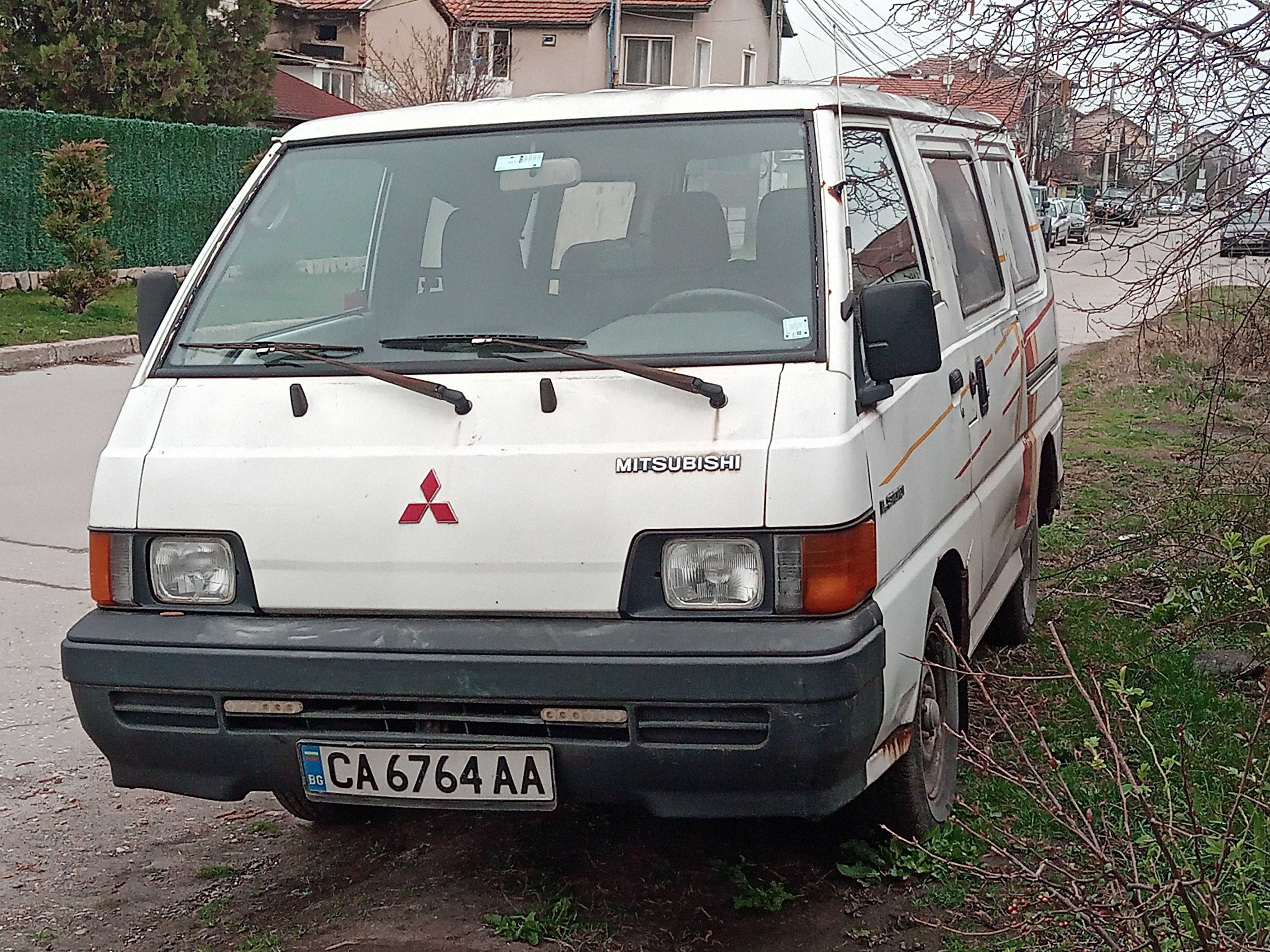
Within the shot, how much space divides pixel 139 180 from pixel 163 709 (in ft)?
67.3

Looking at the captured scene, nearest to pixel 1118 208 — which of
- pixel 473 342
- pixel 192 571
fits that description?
pixel 473 342

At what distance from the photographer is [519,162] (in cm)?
414

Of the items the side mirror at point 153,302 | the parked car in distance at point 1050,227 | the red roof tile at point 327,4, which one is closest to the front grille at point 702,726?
the side mirror at point 153,302

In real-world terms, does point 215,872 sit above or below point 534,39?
below

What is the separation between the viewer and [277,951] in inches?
142

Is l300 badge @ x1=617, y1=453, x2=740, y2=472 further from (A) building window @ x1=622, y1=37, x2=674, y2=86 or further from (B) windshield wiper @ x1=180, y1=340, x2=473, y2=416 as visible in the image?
(A) building window @ x1=622, y1=37, x2=674, y2=86

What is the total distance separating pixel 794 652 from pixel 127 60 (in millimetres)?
25230

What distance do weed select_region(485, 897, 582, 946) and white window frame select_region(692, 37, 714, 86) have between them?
43848 mm

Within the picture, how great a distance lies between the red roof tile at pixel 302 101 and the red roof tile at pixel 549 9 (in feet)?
24.4

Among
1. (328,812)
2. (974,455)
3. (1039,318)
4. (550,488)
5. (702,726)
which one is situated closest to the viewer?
(702,726)

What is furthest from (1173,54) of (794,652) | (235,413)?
(235,413)

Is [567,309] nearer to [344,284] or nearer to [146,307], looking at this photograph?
[344,284]

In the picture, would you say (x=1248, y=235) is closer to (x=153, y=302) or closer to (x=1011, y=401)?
(x=1011, y=401)

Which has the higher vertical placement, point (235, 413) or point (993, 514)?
point (235, 413)
